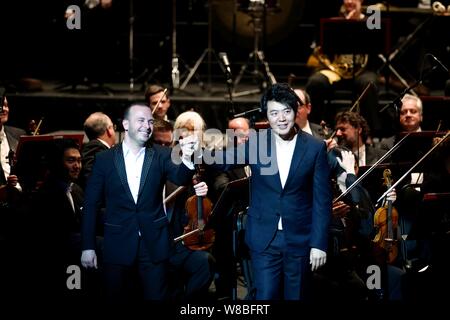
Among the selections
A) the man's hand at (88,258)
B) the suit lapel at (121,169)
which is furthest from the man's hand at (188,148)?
the man's hand at (88,258)

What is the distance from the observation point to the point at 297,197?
17.6 ft

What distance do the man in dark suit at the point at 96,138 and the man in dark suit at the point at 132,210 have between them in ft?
5.19

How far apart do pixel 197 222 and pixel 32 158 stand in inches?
47.2

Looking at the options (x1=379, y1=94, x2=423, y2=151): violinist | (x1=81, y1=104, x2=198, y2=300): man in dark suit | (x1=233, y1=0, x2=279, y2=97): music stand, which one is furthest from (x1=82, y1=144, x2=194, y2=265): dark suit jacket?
(x1=233, y1=0, x2=279, y2=97): music stand

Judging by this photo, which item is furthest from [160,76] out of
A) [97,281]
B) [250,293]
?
[250,293]

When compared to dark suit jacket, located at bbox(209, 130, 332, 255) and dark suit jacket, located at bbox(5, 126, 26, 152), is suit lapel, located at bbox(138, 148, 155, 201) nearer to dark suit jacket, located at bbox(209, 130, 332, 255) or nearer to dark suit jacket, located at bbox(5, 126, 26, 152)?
dark suit jacket, located at bbox(209, 130, 332, 255)

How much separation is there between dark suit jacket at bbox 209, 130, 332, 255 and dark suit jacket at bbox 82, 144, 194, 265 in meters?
0.44

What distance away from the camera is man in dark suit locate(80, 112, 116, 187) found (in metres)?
7.03

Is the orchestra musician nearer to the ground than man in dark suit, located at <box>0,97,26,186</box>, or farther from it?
farther from it

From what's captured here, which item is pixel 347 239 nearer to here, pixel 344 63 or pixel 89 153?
pixel 89 153

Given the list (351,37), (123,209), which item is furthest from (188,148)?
(351,37)

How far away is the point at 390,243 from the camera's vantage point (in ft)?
21.3
